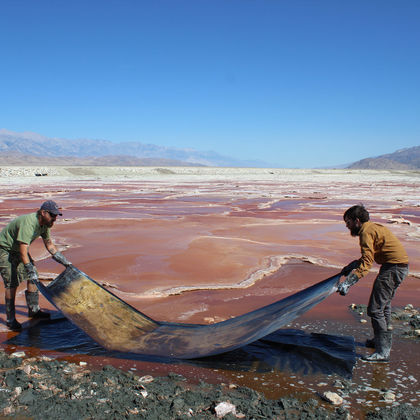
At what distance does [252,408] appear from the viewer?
9.76 feet

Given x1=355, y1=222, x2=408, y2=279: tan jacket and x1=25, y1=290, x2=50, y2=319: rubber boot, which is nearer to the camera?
x1=355, y1=222, x2=408, y2=279: tan jacket

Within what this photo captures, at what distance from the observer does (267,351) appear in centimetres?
391

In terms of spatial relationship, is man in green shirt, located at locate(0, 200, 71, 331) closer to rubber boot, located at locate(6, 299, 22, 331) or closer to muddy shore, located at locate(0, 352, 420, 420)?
rubber boot, located at locate(6, 299, 22, 331)

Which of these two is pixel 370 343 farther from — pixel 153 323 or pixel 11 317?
pixel 11 317

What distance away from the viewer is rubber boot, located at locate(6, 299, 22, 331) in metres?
4.32

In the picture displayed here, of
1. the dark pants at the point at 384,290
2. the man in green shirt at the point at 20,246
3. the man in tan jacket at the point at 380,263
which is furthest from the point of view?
the man in green shirt at the point at 20,246

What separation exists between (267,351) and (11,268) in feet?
8.86

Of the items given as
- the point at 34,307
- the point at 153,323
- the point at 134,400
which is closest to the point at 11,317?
the point at 34,307

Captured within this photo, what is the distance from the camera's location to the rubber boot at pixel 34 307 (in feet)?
15.3

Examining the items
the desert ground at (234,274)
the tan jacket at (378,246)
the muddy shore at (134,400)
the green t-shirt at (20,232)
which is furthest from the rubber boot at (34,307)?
the tan jacket at (378,246)

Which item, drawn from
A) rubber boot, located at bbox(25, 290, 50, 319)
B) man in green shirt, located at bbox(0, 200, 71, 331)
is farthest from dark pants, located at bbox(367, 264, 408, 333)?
rubber boot, located at bbox(25, 290, 50, 319)

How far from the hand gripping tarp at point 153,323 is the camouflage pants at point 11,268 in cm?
36

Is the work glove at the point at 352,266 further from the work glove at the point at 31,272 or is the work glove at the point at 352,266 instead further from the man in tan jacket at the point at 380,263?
the work glove at the point at 31,272

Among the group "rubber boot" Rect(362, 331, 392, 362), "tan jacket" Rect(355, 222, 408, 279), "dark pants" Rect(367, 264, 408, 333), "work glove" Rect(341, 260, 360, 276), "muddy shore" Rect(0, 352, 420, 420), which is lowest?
"muddy shore" Rect(0, 352, 420, 420)
